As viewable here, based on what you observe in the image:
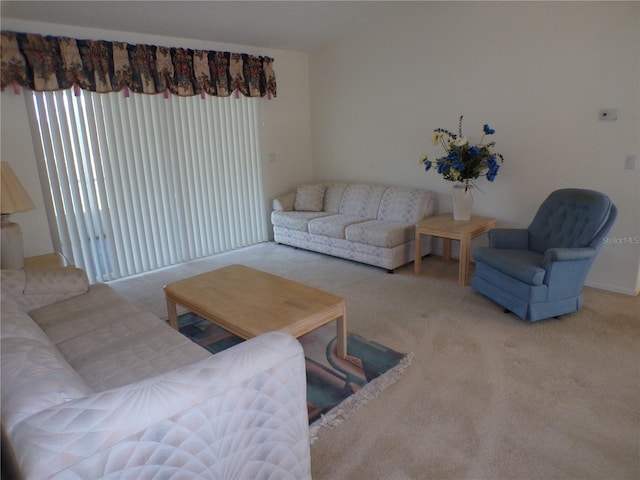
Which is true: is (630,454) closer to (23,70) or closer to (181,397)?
(181,397)

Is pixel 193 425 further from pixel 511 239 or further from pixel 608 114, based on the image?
pixel 608 114

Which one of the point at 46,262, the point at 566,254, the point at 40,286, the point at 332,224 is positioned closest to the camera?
the point at 40,286

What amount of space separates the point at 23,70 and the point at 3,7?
1.50ft

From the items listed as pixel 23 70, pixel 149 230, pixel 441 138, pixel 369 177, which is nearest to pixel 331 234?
pixel 369 177

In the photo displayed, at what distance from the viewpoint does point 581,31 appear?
342 cm

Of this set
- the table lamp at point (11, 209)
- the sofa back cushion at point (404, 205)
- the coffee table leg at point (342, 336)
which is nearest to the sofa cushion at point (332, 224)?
the sofa back cushion at point (404, 205)

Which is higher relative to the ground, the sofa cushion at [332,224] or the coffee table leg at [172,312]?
A: the sofa cushion at [332,224]

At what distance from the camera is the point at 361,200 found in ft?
16.5

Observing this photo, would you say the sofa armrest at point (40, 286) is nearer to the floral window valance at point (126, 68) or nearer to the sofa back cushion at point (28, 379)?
the sofa back cushion at point (28, 379)

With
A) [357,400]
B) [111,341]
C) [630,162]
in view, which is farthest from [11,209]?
[630,162]

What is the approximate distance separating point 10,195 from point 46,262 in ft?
1.97

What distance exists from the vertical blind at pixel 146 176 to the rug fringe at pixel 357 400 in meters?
3.08

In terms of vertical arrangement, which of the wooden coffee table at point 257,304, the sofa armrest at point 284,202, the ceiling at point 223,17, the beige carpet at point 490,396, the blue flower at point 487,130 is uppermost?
the ceiling at point 223,17

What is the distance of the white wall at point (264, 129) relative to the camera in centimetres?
347
